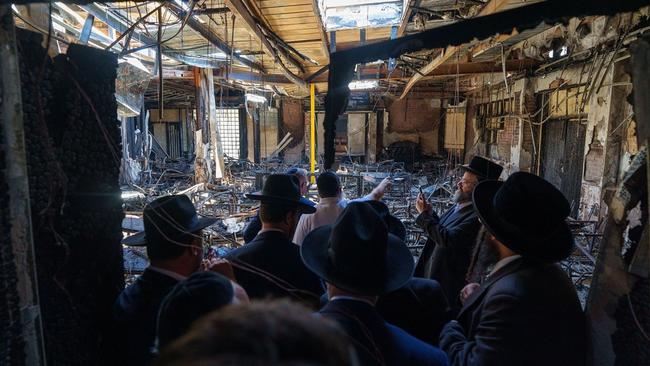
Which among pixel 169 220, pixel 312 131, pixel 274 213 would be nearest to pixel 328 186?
pixel 274 213

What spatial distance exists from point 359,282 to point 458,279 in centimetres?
189

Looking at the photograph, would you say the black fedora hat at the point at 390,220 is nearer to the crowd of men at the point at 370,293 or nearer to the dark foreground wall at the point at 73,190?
the crowd of men at the point at 370,293

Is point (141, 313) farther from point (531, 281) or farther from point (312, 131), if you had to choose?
point (312, 131)

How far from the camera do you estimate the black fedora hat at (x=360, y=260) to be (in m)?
1.27

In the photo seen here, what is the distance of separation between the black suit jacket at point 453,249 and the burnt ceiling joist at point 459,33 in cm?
132

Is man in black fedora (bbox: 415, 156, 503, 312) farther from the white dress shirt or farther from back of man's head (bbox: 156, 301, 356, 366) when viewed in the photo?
back of man's head (bbox: 156, 301, 356, 366)

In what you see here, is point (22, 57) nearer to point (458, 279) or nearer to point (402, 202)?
point (458, 279)

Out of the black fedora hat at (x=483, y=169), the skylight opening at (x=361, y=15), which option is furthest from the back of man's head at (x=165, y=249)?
the skylight opening at (x=361, y=15)

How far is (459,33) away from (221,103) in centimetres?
489

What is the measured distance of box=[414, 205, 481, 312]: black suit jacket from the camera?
278 cm

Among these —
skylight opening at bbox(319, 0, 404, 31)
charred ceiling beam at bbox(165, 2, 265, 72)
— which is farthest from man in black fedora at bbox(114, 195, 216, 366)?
skylight opening at bbox(319, 0, 404, 31)

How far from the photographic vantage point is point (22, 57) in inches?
55.8

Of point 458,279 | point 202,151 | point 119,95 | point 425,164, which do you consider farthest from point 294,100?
point 458,279

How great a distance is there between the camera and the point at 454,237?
278 cm
